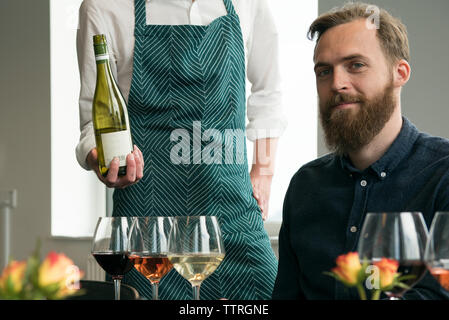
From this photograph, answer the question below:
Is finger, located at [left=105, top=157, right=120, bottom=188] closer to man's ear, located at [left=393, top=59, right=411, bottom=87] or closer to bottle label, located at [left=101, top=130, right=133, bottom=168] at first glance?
bottle label, located at [left=101, top=130, right=133, bottom=168]

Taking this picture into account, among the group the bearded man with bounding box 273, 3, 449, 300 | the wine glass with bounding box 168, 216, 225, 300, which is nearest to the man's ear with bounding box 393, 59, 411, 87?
the bearded man with bounding box 273, 3, 449, 300

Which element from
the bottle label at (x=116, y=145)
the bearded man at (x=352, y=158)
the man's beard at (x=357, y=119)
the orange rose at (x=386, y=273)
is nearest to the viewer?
the orange rose at (x=386, y=273)

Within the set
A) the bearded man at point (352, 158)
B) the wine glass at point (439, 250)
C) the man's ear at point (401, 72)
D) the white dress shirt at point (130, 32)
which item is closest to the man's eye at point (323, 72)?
the bearded man at point (352, 158)

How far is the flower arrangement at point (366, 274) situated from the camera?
56cm

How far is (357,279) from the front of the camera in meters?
0.56

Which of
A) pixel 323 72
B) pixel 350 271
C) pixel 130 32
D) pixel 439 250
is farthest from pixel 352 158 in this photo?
pixel 350 271

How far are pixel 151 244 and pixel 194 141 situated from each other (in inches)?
20.8

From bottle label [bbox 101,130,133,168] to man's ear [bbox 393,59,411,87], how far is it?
643 mm

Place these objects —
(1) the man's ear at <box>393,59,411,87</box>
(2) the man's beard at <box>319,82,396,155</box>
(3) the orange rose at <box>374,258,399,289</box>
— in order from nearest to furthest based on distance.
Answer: (3) the orange rose at <box>374,258,399,289</box> < (2) the man's beard at <box>319,82,396,155</box> < (1) the man's ear at <box>393,59,411,87</box>

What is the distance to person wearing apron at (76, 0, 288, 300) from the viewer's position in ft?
4.65

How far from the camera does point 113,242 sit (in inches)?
36.9

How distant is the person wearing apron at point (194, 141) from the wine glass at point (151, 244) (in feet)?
1.45

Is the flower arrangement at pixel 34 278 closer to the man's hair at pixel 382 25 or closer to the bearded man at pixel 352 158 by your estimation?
the bearded man at pixel 352 158
